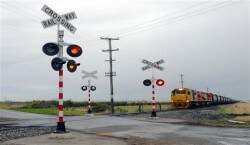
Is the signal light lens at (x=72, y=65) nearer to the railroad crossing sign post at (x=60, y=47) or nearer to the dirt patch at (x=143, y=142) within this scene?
the railroad crossing sign post at (x=60, y=47)

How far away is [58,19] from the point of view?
12.7 meters

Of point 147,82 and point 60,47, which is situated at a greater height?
point 60,47

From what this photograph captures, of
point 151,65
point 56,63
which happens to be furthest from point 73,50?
point 151,65

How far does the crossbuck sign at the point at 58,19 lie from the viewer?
493 inches

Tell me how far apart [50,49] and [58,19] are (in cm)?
128

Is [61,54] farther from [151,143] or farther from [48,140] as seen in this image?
[151,143]

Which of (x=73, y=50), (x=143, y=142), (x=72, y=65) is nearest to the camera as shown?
(x=143, y=142)

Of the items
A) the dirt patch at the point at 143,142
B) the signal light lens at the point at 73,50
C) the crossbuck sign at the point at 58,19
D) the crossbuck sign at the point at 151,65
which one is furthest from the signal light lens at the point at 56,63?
the crossbuck sign at the point at 151,65

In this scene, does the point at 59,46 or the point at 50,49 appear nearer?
the point at 50,49

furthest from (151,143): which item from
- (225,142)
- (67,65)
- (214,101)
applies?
(214,101)

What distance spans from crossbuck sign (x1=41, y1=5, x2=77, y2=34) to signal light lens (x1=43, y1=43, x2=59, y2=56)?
0.94 m

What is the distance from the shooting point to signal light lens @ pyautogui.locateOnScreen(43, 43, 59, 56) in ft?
38.9

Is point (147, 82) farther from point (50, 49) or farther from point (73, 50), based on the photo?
point (50, 49)

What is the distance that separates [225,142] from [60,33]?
631 centimetres
